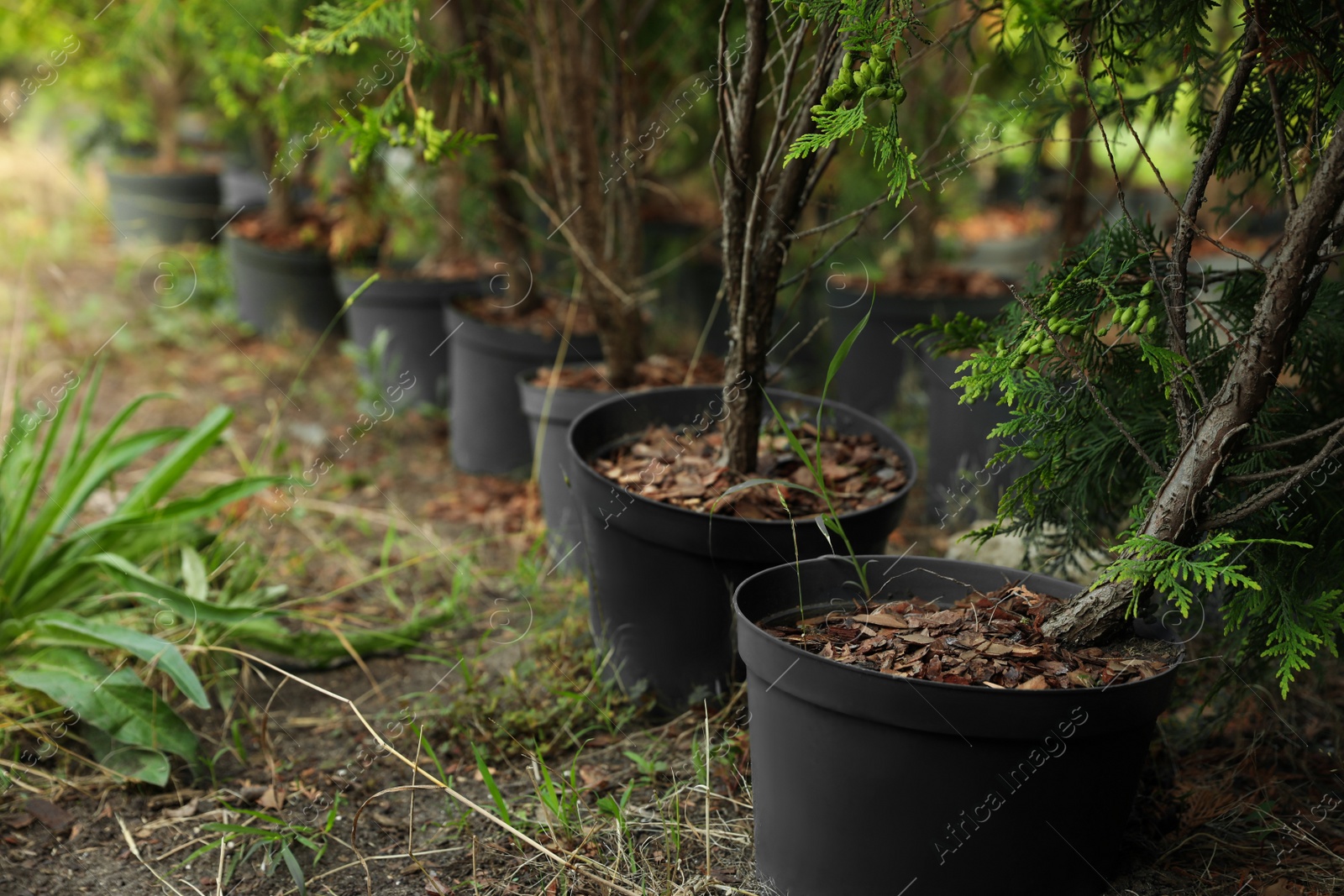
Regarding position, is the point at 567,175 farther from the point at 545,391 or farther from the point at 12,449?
the point at 12,449

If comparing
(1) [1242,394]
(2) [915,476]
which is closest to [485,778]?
(2) [915,476]

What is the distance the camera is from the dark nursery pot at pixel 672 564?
197 centimetres

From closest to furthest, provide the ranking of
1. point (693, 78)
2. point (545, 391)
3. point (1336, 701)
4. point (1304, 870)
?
point (1304, 870) → point (1336, 701) → point (545, 391) → point (693, 78)

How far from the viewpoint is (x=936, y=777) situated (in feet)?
4.72

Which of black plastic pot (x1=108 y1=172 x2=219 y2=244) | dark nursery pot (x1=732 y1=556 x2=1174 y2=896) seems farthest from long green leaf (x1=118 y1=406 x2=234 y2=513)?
black plastic pot (x1=108 y1=172 x2=219 y2=244)

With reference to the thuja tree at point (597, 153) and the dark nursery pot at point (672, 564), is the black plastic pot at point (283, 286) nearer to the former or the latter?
the thuja tree at point (597, 153)

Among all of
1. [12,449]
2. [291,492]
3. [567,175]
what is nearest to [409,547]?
[291,492]

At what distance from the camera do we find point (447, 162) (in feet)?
12.5

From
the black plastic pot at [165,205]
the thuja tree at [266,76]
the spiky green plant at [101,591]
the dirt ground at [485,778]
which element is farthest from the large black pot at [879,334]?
the black plastic pot at [165,205]

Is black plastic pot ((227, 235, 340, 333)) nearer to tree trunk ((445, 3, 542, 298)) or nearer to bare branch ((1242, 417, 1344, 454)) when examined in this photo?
tree trunk ((445, 3, 542, 298))

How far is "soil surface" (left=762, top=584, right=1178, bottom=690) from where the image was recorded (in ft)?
Answer: 5.00

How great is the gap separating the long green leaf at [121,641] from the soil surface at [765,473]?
3.02ft

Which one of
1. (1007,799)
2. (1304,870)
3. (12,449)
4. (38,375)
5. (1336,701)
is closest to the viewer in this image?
(1007,799)

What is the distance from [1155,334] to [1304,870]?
3.09 ft
